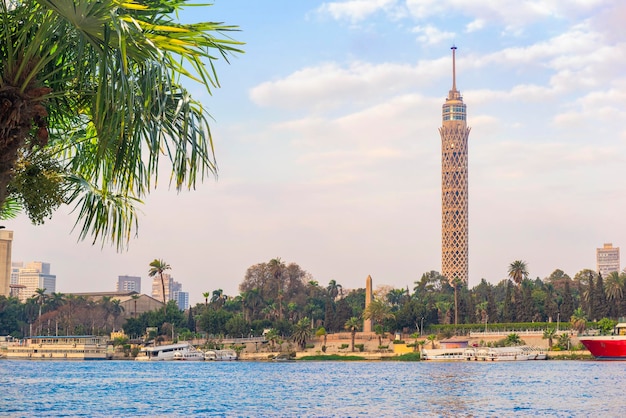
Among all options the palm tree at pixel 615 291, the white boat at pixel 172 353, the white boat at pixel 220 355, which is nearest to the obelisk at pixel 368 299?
the white boat at pixel 220 355

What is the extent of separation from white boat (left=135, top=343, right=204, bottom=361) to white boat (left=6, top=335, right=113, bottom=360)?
8.18 m

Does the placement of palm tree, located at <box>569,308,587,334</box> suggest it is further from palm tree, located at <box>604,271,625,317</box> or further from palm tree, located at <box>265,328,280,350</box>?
palm tree, located at <box>265,328,280,350</box>

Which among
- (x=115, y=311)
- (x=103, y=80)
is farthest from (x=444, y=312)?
(x=103, y=80)

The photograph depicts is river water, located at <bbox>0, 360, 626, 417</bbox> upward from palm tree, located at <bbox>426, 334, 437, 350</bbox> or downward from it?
downward

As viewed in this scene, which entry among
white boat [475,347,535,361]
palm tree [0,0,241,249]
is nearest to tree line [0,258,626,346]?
white boat [475,347,535,361]

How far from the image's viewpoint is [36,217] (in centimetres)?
1101

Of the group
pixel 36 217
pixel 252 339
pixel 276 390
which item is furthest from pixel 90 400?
pixel 252 339

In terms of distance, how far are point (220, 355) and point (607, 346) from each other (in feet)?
219

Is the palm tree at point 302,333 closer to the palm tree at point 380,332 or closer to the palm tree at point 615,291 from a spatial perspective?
the palm tree at point 380,332

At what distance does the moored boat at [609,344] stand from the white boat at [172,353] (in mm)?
67196

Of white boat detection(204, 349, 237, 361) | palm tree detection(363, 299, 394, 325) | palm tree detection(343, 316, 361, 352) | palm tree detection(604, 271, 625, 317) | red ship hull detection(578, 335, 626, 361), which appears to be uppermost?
palm tree detection(604, 271, 625, 317)

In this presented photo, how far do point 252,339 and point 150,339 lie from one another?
65.4 feet

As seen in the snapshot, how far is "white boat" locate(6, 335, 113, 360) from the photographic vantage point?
157 m

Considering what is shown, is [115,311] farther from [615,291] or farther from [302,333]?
[615,291]
